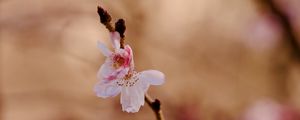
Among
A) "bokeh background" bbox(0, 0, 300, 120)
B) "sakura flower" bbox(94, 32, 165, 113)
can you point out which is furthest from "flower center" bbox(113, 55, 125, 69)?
"bokeh background" bbox(0, 0, 300, 120)

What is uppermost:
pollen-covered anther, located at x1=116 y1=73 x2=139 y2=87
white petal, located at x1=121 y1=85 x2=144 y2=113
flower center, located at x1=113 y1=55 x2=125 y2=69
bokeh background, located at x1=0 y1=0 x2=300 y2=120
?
bokeh background, located at x1=0 y1=0 x2=300 y2=120

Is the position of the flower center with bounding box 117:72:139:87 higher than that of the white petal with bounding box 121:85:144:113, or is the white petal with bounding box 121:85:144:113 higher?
the flower center with bounding box 117:72:139:87

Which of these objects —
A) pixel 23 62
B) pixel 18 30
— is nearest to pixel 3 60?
pixel 23 62

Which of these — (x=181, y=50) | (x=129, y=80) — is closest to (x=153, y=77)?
(x=129, y=80)

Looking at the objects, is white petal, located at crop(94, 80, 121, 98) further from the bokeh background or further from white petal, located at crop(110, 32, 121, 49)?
the bokeh background

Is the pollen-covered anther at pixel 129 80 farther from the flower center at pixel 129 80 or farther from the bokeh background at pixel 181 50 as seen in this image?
the bokeh background at pixel 181 50

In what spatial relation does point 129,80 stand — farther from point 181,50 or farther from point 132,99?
point 181,50
